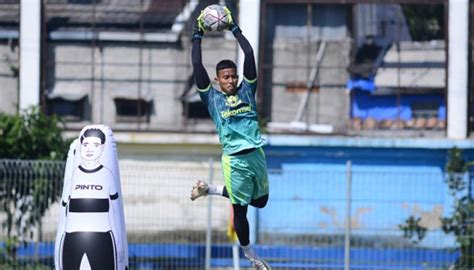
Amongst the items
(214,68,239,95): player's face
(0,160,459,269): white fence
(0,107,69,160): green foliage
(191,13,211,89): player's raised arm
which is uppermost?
(191,13,211,89): player's raised arm

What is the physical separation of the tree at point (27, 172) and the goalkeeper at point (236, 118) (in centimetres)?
550

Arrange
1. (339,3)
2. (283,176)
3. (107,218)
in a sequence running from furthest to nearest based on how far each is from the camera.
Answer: (339,3) < (283,176) < (107,218)

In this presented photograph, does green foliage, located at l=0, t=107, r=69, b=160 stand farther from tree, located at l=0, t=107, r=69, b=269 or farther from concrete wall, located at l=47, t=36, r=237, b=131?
concrete wall, located at l=47, t=36, r=237, b=131

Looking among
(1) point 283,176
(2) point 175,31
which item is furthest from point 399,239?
(2) point 175,31

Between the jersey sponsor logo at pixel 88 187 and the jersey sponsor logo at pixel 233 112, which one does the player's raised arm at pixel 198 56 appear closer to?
the jersey sponsor logo at pixel 233 112

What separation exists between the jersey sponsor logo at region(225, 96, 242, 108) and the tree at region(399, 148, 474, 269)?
6.22 m

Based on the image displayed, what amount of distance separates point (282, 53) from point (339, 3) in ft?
4.02

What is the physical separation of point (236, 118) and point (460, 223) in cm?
646

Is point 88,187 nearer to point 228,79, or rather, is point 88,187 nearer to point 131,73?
point 228,79

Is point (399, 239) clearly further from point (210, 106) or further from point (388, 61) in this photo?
point (210, 106)

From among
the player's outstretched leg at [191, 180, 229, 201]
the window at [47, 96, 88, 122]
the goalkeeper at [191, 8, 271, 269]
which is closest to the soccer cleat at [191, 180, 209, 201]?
the player's outstretched leg at [191, 180, 229, 201]

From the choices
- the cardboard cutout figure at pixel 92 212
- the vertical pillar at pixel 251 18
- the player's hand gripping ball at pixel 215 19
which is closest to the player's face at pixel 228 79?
→ the player's hand gripping ball at pixel 215 19

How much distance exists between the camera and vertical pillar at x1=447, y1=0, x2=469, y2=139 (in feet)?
65.3

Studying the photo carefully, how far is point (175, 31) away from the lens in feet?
66.6
